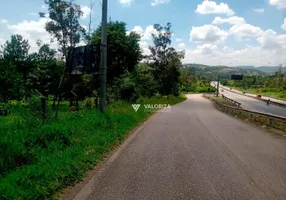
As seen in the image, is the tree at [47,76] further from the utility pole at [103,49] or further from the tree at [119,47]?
the utility pole at [103,49]

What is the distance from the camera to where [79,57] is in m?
12.6

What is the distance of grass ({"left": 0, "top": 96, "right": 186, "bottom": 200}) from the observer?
187 inches

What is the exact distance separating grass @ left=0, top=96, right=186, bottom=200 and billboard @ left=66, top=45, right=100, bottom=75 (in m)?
3.15

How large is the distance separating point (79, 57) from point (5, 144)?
7094 millimetres

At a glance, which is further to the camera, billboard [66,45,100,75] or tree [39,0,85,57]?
tree [39,0,85,57]

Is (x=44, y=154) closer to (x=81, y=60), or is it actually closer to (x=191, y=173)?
(x=191, y=173)

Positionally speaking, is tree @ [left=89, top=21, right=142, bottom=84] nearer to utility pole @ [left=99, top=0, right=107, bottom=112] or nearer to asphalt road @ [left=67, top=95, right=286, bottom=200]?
utility pole @ [left=99, top=0, right=107, bottom=112]

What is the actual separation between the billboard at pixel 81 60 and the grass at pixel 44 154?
3147mm

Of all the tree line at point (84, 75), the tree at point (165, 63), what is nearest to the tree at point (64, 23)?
the tree line at point (84, 75)

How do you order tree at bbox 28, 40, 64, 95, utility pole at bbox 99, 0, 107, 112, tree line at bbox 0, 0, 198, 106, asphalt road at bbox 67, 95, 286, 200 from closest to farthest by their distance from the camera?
1. asphalt road at bbox 67, 95, 286, 200
2. utility pole at bbox 99, 0, 107, 112
3. tree line at bbox 0, 0, 198, 106
4. tree at bbox 28, 40, 64, 95

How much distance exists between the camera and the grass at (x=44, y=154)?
4.75 metres

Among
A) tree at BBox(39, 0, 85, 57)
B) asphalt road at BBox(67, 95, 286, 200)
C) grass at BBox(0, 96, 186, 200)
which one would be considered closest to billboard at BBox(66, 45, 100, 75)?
grass at BBox(0, 96, 186, 200)

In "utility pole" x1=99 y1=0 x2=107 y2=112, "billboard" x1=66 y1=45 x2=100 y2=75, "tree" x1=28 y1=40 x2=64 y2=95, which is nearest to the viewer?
"billboard" x1=66 y1=45 x2=100 y2=75

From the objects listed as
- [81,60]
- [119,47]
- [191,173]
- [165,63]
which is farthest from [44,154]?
[165,63]
